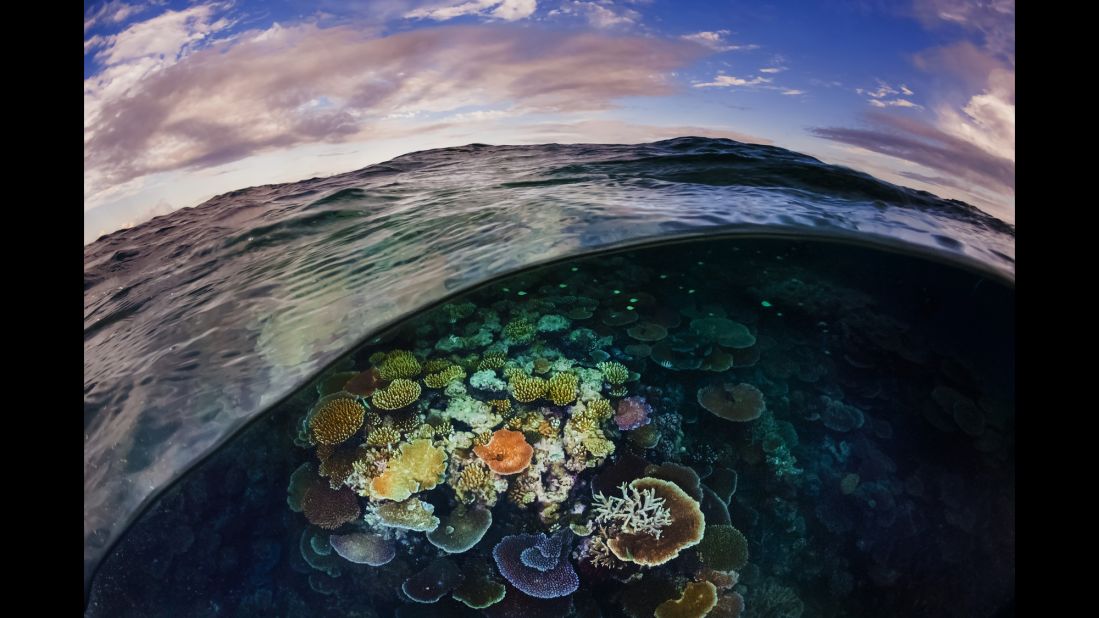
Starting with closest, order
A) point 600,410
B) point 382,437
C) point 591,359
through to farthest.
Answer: point 382,437 < point 600,410 < point 591,359

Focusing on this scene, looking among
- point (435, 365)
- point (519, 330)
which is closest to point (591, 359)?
point (519, 330)

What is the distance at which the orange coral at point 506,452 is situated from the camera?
436 centimetres

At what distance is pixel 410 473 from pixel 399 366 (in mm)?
1166

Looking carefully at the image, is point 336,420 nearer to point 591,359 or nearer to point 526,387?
point 526,387

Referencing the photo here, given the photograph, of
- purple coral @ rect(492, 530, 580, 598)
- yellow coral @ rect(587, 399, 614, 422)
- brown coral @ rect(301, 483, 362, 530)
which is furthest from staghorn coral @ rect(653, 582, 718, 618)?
brown coral @ rect(301, 483, 362, 530)

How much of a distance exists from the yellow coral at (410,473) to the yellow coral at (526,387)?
2.77 feet

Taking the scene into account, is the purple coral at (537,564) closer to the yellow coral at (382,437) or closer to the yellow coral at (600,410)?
the yellow coral at (600,410)

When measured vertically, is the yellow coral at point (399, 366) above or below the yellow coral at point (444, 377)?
below

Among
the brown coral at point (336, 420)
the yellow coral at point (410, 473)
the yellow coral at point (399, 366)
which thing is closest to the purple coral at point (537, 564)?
the yellow coral at point (410, 473)

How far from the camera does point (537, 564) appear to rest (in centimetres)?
399

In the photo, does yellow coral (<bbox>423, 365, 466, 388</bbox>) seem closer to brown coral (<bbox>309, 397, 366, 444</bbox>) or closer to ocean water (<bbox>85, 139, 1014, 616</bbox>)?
ocean water (<bbox>85, 139, 1014, 616</bbox>)
